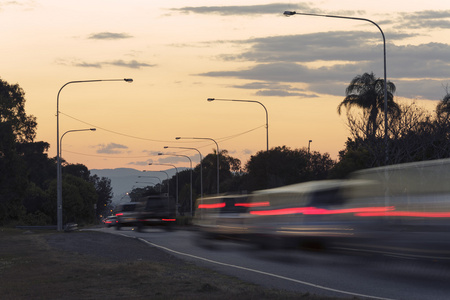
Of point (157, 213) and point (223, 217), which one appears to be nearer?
point (223, 217)

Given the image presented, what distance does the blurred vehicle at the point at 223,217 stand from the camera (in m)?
23.5

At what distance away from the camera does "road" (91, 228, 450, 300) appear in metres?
13.7

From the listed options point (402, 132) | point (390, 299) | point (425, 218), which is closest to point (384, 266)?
point (425, 218)

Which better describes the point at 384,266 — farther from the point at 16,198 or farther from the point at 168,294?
the point at 16,198

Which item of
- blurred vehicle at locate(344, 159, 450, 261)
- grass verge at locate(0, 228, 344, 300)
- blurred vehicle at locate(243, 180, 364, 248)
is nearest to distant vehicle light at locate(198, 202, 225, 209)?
grass verge at locate(0, 228, 344, 300)

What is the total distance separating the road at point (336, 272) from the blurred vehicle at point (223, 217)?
806mm

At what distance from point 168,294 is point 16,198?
5682cm

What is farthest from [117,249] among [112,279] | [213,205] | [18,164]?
[18,164]

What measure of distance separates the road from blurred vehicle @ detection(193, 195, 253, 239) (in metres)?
0.81

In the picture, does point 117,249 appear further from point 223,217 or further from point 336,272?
point 336,272

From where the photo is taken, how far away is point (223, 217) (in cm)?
2522

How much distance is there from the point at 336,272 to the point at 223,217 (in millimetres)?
8567

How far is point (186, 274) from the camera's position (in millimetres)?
17078

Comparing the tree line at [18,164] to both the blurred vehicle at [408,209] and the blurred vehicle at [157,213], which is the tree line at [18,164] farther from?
the blurred vehicle at [408,209]
